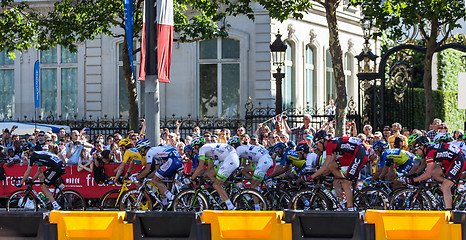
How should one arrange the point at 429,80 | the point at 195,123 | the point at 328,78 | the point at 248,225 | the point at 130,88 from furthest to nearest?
the point at 328,78, the point at 195,123, the point at 429,80, the point at 130,88, the point at 248,225

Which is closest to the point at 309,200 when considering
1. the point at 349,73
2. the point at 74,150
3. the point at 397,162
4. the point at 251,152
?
the point at 251,152

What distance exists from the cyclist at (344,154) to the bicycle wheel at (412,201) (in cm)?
85

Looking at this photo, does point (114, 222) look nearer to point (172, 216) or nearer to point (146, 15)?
point (172, 216)

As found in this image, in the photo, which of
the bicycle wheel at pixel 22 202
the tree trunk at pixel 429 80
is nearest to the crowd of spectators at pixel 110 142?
the bicycle wheel at pixel 22 202

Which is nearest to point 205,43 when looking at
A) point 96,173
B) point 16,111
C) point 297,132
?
point 16,111

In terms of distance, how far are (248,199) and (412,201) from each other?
3009mm

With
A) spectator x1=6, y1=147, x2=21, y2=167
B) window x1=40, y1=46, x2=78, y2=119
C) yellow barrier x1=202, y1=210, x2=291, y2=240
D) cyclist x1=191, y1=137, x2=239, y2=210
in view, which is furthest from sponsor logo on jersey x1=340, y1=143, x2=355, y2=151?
window x1=40, y1=46, x2=78, y2=119

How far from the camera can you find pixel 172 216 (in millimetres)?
11203

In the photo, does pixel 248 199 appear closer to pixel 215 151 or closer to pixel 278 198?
pixel 278 198

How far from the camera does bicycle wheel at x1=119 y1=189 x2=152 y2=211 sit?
16906 mm

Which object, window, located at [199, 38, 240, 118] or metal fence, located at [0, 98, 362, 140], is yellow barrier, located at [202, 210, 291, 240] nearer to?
metal fence, located at [0, 98, 362, 140]

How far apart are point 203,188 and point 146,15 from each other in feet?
11.4

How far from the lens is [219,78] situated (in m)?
32.1

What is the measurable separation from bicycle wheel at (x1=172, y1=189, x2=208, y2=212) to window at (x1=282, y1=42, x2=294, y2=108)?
16.4 metres
